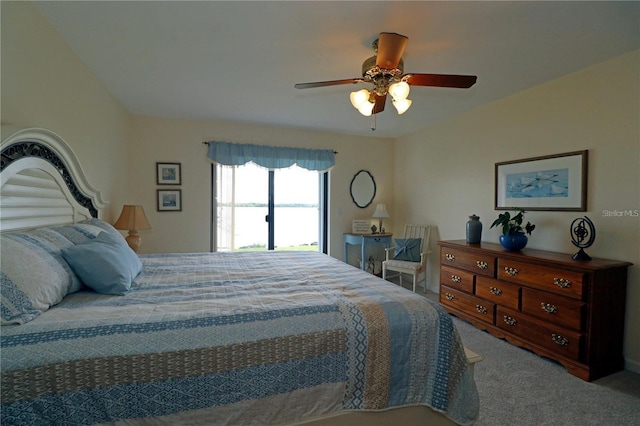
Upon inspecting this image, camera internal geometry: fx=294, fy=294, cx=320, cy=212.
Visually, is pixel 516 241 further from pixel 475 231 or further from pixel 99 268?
pixel 99 268

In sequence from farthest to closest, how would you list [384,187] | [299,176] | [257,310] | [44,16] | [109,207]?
1. [384,187]
2. [299,176]
3. [109,207]
4. [44,16]
5. [257,310]

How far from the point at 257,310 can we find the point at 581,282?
238 centimetres

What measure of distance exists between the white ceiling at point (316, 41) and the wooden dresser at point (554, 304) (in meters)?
1.63

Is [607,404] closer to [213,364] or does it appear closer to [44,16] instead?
[213,364]

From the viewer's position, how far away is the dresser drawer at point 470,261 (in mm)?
2895

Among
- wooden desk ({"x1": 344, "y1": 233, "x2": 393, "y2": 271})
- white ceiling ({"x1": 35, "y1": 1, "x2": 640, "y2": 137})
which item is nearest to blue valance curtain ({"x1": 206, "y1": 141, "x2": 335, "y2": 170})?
white ceiling ({"x1": 35, "y1": 1, "x2": 640, "y2": 137})

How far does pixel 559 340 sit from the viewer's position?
2326mm

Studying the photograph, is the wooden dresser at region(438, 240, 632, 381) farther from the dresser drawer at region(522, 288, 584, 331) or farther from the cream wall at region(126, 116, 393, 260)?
the cream wall at region(126, 116, 393, 260)

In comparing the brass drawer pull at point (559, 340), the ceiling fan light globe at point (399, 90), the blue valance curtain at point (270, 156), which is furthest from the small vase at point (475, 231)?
the blue valance curtain at point (270, 156)

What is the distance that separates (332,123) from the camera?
14.0 feet

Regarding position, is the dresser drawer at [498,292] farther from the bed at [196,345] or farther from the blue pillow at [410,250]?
the bed at [196,345]

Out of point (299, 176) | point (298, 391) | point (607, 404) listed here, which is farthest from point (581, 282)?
point (299, 176)

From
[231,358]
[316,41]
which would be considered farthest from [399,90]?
[231,358]

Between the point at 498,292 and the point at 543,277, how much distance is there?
0.46 metres
